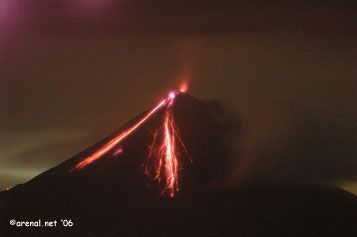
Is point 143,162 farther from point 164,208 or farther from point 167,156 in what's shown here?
point 164,208

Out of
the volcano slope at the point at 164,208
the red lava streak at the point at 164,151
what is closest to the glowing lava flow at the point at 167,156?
the red lava streak at the point at 164,151

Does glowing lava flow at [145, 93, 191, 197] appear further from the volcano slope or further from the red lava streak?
the volcano slope

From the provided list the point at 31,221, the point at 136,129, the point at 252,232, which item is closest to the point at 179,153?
the point at 136,129

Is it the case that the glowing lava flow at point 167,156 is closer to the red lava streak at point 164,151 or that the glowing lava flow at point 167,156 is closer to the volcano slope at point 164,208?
the red lava streak at point 164,151

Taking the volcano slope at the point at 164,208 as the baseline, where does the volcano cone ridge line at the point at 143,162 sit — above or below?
above

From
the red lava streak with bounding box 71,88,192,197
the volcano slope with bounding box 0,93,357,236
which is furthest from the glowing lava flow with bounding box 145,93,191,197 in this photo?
the volcano slope with bounding box 0,93,357,236

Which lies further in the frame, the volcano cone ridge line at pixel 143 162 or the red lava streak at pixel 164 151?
the red lava streak at pixel 164 151

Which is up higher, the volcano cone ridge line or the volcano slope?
the volcano cone ridge line

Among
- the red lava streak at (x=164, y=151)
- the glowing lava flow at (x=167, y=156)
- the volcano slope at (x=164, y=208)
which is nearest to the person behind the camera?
the volcano slope at (x=164, y=208)

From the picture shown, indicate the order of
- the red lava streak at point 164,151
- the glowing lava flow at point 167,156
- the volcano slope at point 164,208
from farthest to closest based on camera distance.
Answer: the glowing lava flow at point 167,156 → the red lava streak at point 164,151 → the volcano slope at point 164,208
